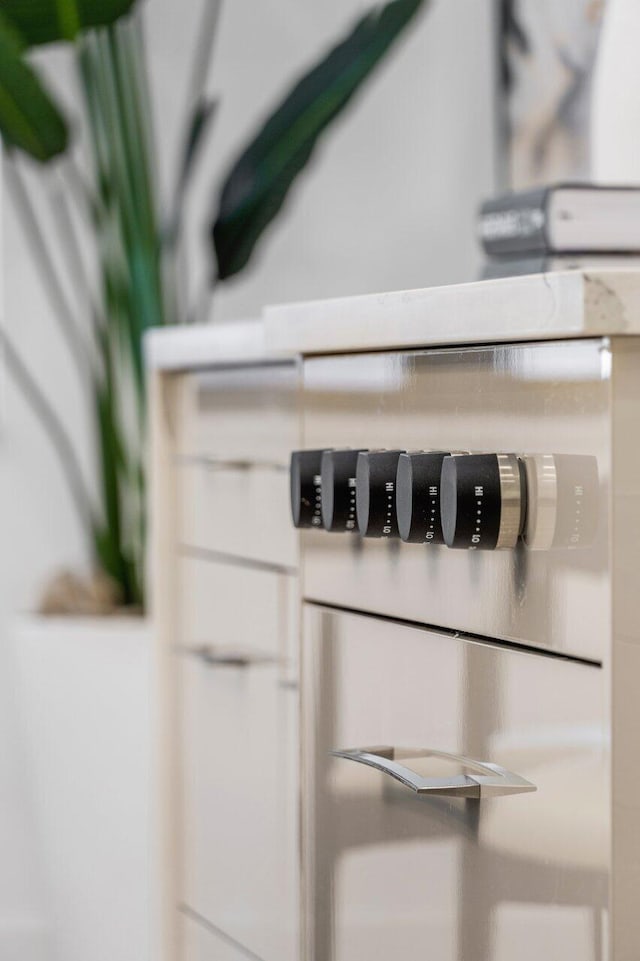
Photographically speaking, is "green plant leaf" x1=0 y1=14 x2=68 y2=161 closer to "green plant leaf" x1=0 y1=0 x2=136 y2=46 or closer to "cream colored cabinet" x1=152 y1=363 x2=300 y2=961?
"green plant leaf" x1=0 y1=0 x2=136 y2=46

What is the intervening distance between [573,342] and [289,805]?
0.60 m

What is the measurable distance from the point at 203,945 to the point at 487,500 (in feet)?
2.50

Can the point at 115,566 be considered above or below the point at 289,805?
above

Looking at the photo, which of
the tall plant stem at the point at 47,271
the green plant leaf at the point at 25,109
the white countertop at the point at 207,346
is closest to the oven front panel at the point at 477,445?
the white countertop at the point at 207,346

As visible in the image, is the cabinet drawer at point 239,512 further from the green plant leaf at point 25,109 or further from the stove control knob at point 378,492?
the green plant leaf at point 25,109

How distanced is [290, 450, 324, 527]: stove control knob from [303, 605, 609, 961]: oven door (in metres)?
0.07

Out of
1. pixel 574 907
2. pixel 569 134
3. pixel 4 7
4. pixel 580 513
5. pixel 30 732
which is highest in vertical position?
pixel 4 7

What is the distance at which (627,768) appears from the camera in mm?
630

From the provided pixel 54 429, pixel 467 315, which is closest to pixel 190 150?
pixel 54 429

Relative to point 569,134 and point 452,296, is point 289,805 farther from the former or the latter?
point 569,134

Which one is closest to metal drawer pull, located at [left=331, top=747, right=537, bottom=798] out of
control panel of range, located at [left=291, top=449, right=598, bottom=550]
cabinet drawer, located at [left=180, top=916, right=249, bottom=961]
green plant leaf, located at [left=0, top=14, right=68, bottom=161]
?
control panel of range, located at [left=291, top=449, right=598, bottom=550]

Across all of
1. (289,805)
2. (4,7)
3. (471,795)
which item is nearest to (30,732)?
(289,805)

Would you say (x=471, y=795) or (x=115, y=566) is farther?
(x=115, y=566)

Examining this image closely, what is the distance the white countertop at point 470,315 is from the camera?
625 millimetres
